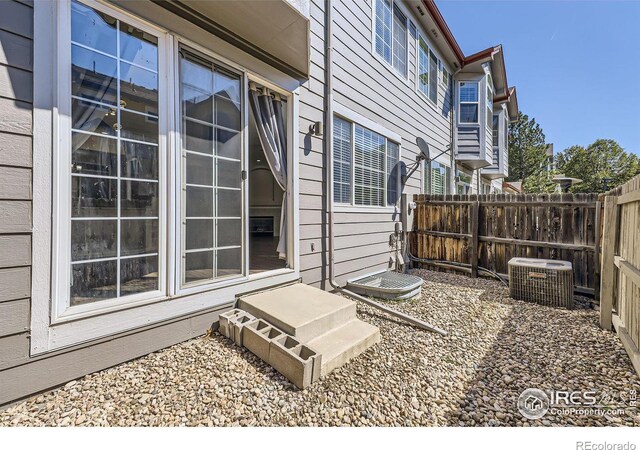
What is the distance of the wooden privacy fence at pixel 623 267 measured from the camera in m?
2.56

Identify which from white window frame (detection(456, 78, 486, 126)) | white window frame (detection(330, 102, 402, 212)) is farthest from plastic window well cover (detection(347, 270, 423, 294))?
white window frame (detection(456, 78, 486, 126))

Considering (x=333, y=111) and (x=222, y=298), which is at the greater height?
(x=333, y=111)

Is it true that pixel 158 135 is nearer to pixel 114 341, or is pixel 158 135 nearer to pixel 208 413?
pixel 114 341

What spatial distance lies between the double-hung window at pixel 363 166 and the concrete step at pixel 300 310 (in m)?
1.81

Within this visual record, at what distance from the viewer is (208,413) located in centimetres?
180

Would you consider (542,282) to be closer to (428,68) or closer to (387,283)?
(387,283)

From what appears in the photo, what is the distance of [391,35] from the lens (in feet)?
19.0

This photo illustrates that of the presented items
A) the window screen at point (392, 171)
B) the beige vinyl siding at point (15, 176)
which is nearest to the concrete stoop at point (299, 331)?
the beige vinyl siding at point (15, 176)

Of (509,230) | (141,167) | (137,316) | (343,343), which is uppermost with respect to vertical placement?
(141,167)

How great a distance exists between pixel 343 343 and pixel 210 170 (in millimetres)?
2084

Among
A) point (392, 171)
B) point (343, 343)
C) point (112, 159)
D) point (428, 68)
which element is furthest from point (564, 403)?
point (428, 68)

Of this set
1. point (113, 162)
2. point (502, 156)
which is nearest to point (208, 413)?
point (113, 162)

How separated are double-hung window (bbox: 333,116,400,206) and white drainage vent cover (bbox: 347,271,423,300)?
4.32 feet
